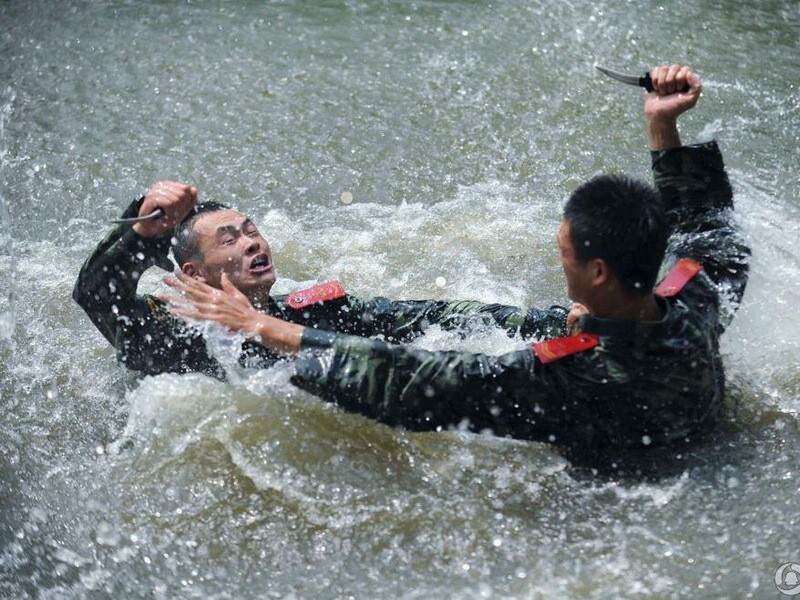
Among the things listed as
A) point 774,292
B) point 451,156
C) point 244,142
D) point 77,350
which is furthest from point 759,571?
point 244,142

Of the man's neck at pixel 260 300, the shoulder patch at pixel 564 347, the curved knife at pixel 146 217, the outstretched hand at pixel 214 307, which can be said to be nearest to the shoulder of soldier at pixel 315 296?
the man's neck at pixel 260 300

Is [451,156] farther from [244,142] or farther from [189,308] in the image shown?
[189,308]

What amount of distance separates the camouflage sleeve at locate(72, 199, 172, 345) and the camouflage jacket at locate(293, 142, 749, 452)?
89 centimetres

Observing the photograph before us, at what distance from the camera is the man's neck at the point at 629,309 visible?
11.0 ft

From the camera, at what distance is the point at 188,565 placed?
11.5 ft

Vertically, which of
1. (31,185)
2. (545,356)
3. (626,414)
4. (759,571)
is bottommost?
(31,185)

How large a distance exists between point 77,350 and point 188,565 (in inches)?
63.4

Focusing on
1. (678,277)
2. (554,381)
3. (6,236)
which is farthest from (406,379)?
(6,236)

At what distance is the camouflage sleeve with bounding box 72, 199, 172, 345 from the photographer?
3.93 metres

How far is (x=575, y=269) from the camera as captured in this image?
3.34 meters

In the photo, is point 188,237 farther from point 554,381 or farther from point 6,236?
point 6,236

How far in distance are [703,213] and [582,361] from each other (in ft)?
3.28

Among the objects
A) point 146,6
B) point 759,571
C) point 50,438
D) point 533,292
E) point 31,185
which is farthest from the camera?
point 146,6

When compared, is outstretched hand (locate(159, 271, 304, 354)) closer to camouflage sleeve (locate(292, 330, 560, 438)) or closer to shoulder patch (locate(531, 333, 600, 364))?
camouflage sleeve (locate(292, 330, 560, 438))
